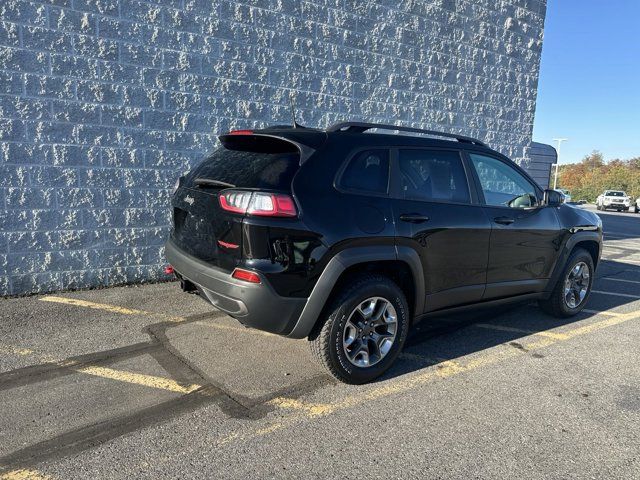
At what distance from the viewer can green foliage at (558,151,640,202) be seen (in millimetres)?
60281

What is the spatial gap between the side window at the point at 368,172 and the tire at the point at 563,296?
2725mm

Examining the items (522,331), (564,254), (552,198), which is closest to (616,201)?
(564,254)

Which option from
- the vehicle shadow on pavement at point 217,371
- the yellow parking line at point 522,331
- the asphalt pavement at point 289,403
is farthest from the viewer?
the yellow parking line at point 522,331

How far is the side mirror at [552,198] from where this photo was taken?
4.96m

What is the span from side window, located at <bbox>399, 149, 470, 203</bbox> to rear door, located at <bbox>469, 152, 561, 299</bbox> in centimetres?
22

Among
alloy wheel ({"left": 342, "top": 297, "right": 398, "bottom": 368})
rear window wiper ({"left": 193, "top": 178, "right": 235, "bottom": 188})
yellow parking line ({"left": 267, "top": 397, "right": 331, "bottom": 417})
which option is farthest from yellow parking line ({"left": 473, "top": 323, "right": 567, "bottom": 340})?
rear window wiper ({"left": 193, "top": 178, "right": 235, "bottom": 188})

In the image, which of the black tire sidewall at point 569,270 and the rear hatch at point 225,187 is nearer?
the rear hatch at point 225,187

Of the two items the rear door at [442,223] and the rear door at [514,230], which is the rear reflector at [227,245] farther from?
the rear door at [514,230]

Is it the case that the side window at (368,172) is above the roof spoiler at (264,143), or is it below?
below

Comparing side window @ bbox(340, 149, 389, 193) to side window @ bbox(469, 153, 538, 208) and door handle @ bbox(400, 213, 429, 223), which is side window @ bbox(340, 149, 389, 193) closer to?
door handle @ bbox(400, 213, 429, 223)

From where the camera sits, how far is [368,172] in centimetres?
366

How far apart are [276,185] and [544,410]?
7.89 ft

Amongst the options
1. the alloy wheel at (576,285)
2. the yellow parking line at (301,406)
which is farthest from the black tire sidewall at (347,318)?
the alloy wheel at (576,285)

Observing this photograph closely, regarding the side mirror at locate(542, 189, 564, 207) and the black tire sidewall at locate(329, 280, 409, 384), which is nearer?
the black tire sidewall at locate(329, 280, 409, 384)
